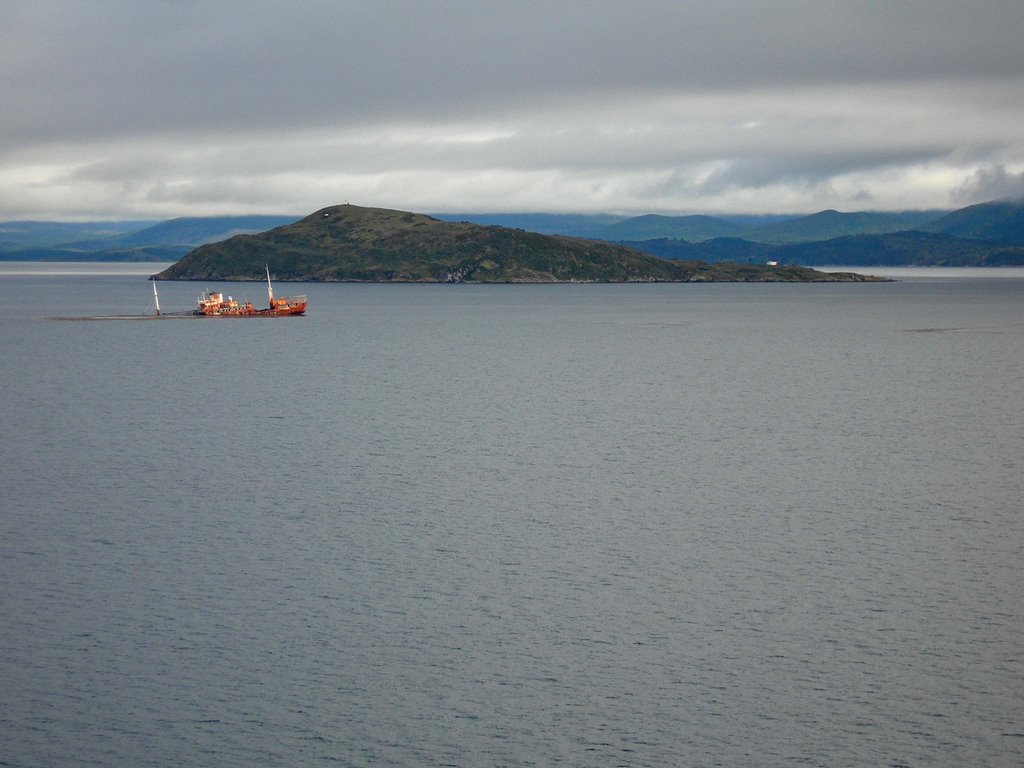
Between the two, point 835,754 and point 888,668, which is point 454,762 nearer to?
point 835,754

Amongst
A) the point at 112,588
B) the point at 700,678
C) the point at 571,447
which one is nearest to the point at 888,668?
the point at 700,678

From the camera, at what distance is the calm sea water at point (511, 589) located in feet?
104

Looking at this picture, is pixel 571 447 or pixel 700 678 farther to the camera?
pixel 571 447

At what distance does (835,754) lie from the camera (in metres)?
30.3

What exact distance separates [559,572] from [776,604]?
369 inches

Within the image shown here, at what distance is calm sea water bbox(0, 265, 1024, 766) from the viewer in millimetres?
31688

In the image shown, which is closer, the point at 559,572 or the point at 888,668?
the point at 888,668

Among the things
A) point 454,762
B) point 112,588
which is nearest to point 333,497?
point 112,588

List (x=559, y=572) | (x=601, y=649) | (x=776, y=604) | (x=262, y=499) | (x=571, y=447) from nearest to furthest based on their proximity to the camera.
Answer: (x=601, y=649)
(x=776, y=604)
(x=559, y=572)
(x=262, y=499)
(x=571, y=447)

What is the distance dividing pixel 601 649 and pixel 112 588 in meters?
20.5

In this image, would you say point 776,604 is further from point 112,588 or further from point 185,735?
point 112,588

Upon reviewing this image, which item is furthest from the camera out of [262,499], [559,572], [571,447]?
[571,447]

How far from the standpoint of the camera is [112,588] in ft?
145

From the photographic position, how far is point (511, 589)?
44344 millimetres
